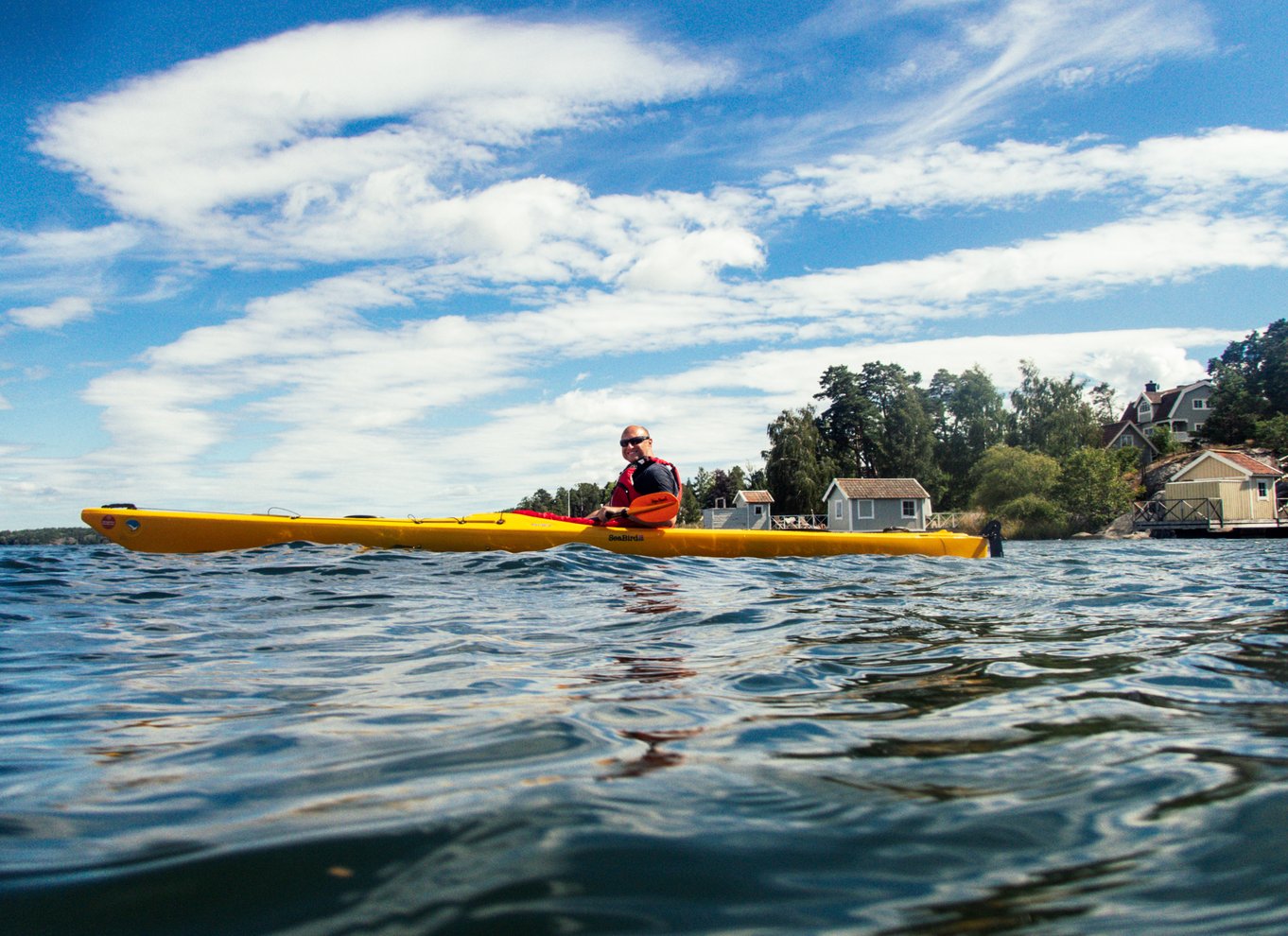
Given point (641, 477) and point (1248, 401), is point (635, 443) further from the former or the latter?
point (1248, 401)

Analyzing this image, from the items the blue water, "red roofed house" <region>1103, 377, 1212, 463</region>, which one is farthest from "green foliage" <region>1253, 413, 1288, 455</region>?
the blue water

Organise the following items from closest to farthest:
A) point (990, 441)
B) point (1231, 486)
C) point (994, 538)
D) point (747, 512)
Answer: point (994, 538) → point (1231, 486) → point (747, 512) → point (990, 441)

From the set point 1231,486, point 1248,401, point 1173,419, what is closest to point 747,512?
point 1231,486

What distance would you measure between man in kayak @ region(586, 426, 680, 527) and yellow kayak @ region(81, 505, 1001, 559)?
0.23 m

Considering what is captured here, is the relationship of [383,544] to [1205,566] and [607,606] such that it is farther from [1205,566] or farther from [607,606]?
[1205,566]

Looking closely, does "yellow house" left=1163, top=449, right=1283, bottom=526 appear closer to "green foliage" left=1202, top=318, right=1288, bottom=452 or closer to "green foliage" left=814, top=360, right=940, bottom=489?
"green foliage" left=1202, top=318, right=1288, bottom=452

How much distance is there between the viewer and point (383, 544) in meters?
8.82

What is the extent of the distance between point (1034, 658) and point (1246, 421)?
187ft

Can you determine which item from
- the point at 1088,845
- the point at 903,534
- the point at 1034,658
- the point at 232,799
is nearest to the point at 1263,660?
the point at 1034,658

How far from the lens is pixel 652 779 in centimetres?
164

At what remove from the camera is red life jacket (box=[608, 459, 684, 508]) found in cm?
874

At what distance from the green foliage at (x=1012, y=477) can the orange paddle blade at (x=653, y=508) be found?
128ft

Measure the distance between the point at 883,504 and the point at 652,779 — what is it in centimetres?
4414

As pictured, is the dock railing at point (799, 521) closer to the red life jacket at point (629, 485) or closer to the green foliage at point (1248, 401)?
the green foliage at point (1248, 401)
